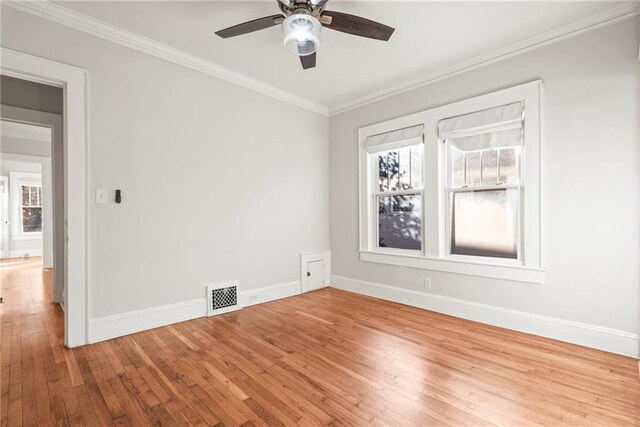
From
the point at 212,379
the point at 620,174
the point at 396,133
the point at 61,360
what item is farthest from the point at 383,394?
the point at 396,133

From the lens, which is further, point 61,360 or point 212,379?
point 61,360

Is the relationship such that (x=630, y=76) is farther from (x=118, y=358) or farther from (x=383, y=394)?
(x=118, y=358)

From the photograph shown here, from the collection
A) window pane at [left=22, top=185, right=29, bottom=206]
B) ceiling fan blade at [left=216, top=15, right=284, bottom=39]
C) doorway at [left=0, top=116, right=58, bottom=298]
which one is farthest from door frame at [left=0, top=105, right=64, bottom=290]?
window pane at [left=22, top=185, right=29, bottom=206]

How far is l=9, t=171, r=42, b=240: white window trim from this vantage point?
7445mm

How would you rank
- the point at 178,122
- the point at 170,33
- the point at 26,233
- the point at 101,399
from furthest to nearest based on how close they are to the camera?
the point at 26,233 → the point at 178,122 → the point at 170,33 → the point at 101,399

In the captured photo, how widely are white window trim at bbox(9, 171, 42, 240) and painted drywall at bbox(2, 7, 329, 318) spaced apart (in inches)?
294

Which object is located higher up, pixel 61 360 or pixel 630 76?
pixel 630 76

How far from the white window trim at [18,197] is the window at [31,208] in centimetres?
6

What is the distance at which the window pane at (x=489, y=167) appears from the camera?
316cm

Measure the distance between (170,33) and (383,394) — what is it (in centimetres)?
349

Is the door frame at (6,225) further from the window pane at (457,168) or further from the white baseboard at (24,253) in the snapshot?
the window pane at (457,168)

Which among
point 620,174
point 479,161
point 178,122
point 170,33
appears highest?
point 170,33

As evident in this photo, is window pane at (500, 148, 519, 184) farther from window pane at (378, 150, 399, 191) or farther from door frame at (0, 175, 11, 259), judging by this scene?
door frame at (0, 175, 11, 259)

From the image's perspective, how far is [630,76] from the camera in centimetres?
237
